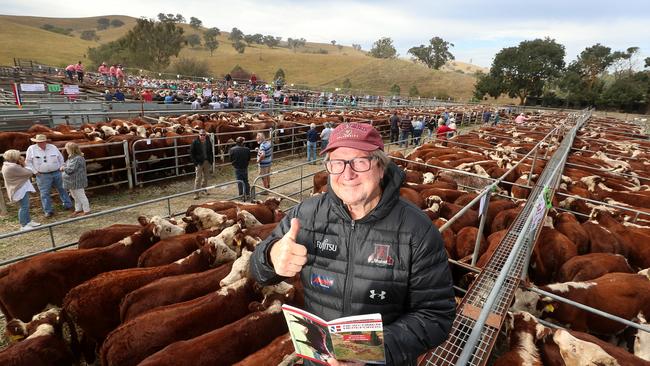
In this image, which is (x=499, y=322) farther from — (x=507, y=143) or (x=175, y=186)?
(x=507, y=143)

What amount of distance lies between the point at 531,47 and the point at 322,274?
6274 centimetres

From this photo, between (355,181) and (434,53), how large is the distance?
107 metres

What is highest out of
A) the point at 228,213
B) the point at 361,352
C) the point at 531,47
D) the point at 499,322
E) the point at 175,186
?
the point at 531,47

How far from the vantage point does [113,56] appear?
5866 cm

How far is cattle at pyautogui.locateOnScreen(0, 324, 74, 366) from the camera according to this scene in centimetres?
308

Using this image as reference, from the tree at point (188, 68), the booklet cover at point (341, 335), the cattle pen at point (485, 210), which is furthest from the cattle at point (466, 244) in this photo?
the tree at point (188, 68)

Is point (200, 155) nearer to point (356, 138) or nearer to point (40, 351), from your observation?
point (40, 351)

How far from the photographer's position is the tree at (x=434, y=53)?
95750 mm

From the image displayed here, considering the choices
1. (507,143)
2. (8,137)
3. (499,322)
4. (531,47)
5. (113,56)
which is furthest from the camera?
(113,56)

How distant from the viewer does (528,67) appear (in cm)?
4978

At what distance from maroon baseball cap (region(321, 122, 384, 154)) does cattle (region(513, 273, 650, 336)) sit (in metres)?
3.15

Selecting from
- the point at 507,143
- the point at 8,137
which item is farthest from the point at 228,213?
the point at 507,143

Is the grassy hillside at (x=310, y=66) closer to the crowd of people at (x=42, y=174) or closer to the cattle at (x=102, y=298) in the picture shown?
the crowd of people at (x=42, y=174)

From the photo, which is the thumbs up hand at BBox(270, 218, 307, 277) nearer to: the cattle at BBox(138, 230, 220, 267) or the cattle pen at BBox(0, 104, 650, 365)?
the cattle pen at BBox(0, 104, 650, 365)
